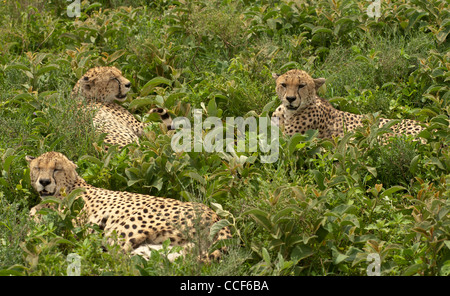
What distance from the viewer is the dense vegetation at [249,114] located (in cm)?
359

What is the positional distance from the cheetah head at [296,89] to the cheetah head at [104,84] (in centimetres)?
138

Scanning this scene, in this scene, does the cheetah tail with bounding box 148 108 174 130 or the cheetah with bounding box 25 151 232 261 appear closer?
the cheetah with bounding box 25 151 232 261

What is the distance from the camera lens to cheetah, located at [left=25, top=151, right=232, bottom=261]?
373 cm

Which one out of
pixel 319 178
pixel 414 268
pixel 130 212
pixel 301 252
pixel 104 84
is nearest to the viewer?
pixel 414 268

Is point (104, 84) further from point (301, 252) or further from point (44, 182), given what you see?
point (301, 252)

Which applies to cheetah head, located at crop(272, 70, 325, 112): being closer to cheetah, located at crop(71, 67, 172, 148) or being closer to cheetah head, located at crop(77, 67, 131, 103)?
cheetah, located at crop(71, 67, 172, 148)

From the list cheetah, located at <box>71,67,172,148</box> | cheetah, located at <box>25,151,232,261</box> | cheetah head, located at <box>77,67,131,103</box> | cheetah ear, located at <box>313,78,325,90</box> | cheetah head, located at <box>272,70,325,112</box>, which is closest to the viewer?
cheetah, located at <box>25,151,232,261</box>

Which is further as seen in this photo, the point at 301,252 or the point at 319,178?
the point at 319,178

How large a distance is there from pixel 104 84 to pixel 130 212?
1956mm

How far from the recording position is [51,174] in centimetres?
418

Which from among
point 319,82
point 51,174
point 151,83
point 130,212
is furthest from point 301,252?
point 151,83

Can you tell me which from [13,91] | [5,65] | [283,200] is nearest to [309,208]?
[283,200]

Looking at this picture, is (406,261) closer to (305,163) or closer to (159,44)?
(305,163)

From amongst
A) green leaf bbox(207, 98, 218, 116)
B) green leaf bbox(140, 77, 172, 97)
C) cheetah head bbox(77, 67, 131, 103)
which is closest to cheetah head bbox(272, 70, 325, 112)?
green leaf bbox(207, 98, 218, 116)
